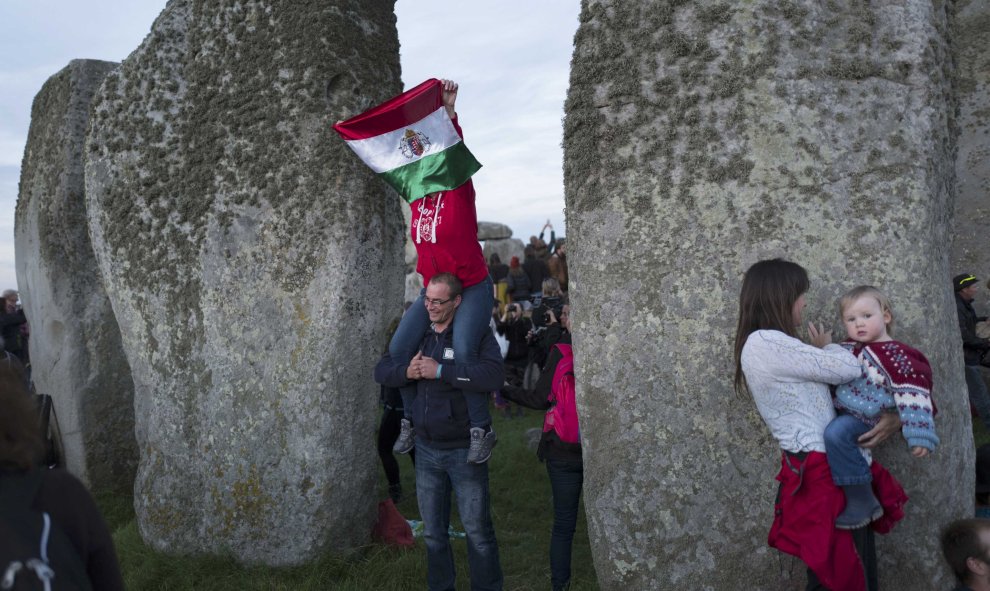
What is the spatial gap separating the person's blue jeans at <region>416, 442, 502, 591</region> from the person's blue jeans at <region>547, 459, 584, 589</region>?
0.33 m

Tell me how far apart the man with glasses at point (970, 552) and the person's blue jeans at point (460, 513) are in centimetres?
182

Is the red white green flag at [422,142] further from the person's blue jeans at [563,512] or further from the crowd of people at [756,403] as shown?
the person's blue jeans at [563,512]

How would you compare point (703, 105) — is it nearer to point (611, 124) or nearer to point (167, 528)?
point (611, 124)

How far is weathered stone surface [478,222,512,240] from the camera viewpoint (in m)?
25.4

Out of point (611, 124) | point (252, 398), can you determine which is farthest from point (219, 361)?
point (611, 124)

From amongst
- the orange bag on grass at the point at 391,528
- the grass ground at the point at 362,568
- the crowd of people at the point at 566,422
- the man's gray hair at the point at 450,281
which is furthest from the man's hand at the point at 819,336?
the orange bag on grass at the point at 391,528

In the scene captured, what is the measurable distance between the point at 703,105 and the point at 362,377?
7.22ft

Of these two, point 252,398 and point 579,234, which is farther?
point 252,398

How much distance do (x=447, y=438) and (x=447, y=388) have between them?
0.72 ft

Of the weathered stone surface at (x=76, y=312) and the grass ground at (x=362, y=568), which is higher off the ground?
the weathered stone surface at (x=76, y=312)

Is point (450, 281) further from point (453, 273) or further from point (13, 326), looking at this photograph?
point (13, 326)

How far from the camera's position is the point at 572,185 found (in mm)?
3508

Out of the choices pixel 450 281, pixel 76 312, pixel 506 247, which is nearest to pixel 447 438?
pixel 450 281

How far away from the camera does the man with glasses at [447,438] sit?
372cm
